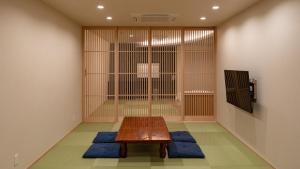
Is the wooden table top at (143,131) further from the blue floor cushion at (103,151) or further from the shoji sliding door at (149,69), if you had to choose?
the shoji sliding door at (149,69)

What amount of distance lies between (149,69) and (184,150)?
3066mm

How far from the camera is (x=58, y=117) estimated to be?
16.2 feet

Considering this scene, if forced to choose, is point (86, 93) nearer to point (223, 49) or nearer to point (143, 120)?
point (143, 120)

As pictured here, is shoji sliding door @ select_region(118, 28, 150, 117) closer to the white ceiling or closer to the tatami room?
the tatami room

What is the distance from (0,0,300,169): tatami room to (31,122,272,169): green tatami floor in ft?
0.07

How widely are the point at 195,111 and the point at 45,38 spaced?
4.34 metres

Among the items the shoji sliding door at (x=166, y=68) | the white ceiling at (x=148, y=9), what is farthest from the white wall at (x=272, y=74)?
the shoji sliding door at (x=166, y=68)

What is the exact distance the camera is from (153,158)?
406 cm

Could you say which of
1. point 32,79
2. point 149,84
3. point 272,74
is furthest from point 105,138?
point 272,74

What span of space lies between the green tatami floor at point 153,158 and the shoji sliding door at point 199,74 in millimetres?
1548

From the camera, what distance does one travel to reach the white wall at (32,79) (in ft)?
10.3

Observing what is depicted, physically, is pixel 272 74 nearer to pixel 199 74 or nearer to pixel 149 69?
pixel 199 74

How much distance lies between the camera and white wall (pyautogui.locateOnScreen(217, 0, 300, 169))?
3236mm

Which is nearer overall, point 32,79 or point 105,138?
point 32,79
